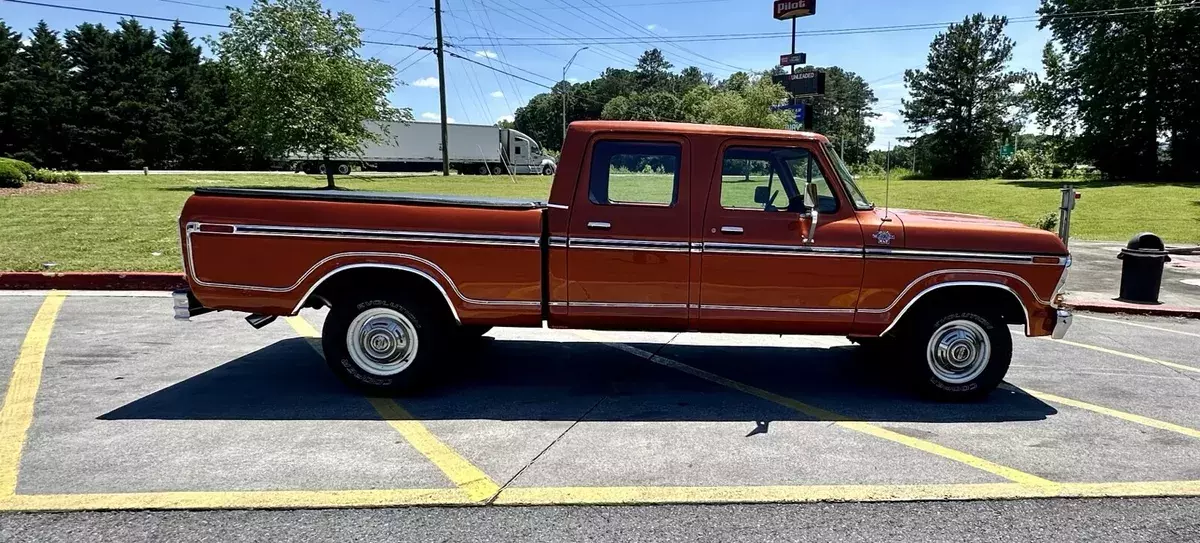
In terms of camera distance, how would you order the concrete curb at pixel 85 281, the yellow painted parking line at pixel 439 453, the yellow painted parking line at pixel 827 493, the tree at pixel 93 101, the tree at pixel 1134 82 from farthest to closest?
the tree at pixel 93 101 < the tree at pixel 1134 82 < the concrete curb at pixel 85 281 < the yellow painted parking line at pixel 439 453 < the yellow painted parking line at pixel 827 493

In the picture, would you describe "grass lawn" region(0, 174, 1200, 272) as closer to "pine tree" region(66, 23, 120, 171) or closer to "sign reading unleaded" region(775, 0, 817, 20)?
"sign reading unleaded" region(775, 0, 817, 20)

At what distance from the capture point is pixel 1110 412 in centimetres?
515

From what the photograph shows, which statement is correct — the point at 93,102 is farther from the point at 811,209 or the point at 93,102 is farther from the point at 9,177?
the point at 811,209

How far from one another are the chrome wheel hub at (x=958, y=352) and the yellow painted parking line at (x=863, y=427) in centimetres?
83

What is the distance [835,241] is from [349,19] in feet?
86.5

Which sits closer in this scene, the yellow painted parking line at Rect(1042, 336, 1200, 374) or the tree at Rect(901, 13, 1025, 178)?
the yellow painted parking line at Rect(1042, 336, 1200, 374)

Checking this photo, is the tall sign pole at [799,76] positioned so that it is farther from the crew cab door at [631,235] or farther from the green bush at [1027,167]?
the green bush at [1027,167]

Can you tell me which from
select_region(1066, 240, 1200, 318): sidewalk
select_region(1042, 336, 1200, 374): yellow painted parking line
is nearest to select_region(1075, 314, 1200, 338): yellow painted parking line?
select_region(1066, 240, 1200, 318): sidewalk

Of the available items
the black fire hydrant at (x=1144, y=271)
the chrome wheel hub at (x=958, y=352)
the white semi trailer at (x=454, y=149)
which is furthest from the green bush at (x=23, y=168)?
the white semi trailer at (x=454, y=149)

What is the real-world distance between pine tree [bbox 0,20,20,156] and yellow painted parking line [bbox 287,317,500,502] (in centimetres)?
5920

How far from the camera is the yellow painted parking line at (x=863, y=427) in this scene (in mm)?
4051

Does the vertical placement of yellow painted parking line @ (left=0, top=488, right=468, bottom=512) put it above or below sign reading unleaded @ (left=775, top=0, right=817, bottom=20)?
below

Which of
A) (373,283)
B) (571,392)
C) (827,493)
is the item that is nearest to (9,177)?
(373,283)

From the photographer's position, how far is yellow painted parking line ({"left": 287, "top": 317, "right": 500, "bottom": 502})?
3.72 metres
